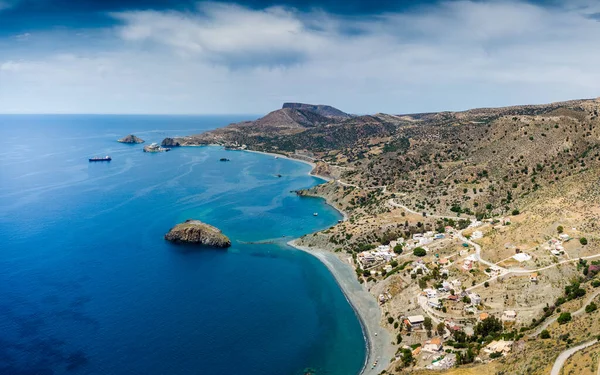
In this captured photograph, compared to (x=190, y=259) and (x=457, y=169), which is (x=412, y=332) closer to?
(x=190, y=259)

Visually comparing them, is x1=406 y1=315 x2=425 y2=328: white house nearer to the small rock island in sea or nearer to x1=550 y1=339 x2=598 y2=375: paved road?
x1=550 y1=339 x2=598 y2=375: paved road

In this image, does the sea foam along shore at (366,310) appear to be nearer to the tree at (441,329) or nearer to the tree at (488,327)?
the tree at (441,329)

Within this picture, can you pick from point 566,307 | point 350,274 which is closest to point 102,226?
point 350,274

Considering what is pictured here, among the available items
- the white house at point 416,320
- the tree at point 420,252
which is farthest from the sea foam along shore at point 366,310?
the tree at point 420,252

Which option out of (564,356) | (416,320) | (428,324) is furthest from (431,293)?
(564,356)

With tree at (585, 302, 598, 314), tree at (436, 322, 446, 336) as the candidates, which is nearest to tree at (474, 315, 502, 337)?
tree at (436, 322, 446, 336)

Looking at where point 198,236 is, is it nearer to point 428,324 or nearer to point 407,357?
point 428,324

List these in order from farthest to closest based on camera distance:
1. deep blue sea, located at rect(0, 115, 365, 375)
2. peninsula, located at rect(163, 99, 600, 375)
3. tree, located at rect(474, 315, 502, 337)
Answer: tree, located at rect(474, 315, 502, 337) < deep blue sea, located at rect(0, 115, 365, 375) < peninsula, located at rect(163, 99, 600, 375)

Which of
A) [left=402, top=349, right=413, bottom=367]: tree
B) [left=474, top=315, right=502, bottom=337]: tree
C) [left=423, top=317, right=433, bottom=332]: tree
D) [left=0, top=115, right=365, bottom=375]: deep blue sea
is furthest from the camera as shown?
[left=423, top=317, right=433, bottom=332]: tree
